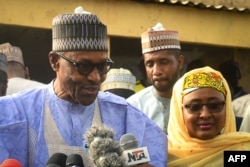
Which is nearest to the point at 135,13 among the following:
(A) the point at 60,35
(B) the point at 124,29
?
(B) the point at 124,29

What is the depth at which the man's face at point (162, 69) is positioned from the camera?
588cm

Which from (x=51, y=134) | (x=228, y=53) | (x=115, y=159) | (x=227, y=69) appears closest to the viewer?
(x=115, y=159)

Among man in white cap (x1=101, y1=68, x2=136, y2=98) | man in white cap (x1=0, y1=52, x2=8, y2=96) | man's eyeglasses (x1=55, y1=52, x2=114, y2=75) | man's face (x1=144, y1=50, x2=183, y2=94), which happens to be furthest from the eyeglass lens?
man in white cap (x1=101, y1=68, x2=136, y2=98)

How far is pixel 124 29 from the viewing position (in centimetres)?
966

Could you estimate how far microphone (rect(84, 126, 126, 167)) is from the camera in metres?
3.16

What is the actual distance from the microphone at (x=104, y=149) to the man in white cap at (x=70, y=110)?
0.70 metres

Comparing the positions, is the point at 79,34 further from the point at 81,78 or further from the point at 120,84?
the point at 120,84

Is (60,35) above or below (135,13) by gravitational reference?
below

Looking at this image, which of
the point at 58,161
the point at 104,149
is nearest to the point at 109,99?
the point at 58,161

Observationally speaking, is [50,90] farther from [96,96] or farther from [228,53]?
[228,53]

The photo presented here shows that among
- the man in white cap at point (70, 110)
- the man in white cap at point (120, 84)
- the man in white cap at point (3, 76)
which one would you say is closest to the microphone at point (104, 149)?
the man in white cap at point (70, 110)

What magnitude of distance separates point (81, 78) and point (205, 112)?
841 mm

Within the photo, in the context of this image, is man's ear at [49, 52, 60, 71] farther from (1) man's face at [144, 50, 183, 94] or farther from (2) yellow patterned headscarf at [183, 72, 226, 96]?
(1) man's face at [144, 50, 183, 94]

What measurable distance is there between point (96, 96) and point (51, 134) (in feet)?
1.05
